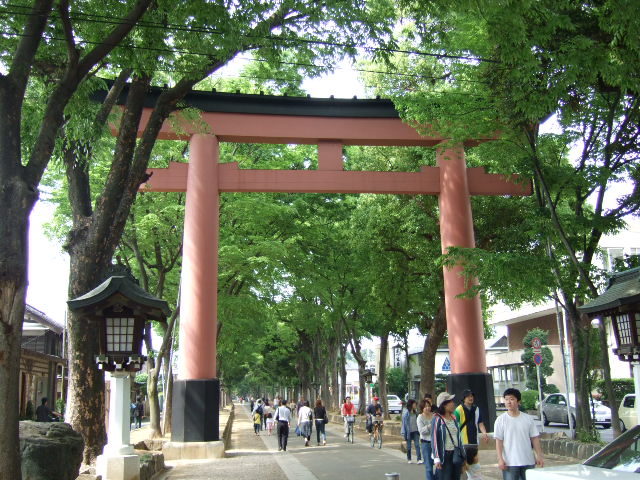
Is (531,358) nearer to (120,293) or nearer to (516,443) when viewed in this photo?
(516,443)

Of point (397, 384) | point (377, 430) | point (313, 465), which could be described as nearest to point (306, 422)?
point (377, 430)

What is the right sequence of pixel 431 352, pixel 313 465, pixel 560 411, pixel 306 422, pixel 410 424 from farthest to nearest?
1. pixel 560 411
2. pixel 431 352
3. pixel 306 422
4. pixel 313 465
5. pixel 410 424

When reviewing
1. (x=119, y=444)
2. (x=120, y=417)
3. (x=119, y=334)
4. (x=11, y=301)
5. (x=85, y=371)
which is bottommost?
(x=119, y=444)

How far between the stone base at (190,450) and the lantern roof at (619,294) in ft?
31.0

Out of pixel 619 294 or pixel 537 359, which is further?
pixel 537 359

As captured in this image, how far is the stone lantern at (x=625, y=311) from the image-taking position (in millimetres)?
9278

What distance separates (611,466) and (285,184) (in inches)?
476

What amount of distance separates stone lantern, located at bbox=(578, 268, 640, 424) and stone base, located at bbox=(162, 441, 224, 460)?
9.45 metres

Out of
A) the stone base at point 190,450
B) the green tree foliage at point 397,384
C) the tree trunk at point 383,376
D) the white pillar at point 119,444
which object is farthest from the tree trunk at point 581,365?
the green tree foliage at point 397,384

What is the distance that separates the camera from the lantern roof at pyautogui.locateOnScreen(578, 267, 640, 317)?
919 cm

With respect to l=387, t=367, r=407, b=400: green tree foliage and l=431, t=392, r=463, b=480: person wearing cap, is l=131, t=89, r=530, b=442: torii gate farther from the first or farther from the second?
l=387, t=367, r=407, b=400: green tree foliage

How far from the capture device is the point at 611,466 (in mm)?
5039

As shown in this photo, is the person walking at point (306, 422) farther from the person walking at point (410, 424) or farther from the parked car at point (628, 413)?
the parked car at point (628, 413)

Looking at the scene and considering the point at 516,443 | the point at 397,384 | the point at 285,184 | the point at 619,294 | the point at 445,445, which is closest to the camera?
the point at 516,443
